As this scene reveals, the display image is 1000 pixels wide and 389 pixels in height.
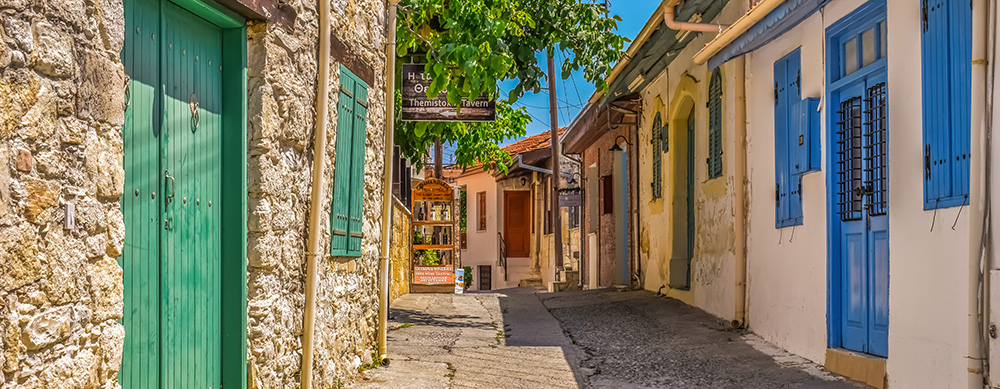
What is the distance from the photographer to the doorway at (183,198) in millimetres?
3744

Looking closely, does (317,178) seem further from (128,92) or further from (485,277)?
(485,277)

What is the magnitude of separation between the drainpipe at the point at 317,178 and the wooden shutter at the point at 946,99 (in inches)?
132

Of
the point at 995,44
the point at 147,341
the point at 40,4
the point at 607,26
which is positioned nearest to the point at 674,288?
the point at 607,26

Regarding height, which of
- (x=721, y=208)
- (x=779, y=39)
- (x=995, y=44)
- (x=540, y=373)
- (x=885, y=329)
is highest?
(x=779, y=39)

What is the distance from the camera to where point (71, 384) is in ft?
10.3

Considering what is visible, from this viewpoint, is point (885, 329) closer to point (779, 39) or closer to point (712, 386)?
point (712, 386)

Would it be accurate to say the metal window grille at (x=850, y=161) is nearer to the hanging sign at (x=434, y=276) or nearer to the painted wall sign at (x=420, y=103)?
the painted wall sign at (x=420, y=103)

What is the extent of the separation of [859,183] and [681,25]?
350cm

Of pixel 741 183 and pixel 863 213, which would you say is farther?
pixel 741 183

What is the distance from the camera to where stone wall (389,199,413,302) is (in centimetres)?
1370

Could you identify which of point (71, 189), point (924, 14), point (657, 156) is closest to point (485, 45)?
point (924, 14)

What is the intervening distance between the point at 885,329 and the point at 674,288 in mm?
6400

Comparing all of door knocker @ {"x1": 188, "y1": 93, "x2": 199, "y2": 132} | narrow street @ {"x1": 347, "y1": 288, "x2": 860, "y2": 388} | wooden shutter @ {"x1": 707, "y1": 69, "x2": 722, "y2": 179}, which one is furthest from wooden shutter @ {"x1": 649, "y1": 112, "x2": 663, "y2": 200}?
door knocker @ {"x1": 188, "y1": 93, "x2": 199, "y2": 132}

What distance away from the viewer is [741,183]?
30.4ft
